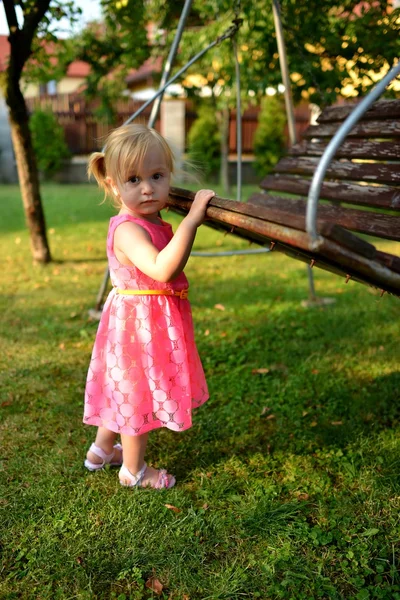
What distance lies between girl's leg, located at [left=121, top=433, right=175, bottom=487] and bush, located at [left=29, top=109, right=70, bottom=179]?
13099mm

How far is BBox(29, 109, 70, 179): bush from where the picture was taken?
14.0 meters

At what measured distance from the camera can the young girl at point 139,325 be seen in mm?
1832

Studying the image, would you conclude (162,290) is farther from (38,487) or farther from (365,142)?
(365,142)

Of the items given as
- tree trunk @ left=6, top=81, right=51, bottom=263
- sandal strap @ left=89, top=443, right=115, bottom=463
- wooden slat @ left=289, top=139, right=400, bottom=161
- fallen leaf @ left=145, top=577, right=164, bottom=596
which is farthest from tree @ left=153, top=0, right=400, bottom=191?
fallen leaf @ left=145, top=577, right=164, bottom=596

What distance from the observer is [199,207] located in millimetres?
1692

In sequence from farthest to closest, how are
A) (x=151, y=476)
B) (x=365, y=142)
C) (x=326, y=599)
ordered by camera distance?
(x=365, y=142) → (x=151, y=476) → (x=326, y=599)

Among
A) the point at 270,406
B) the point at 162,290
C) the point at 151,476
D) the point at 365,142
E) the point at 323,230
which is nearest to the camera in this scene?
the point at 323,230

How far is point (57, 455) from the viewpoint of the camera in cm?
226

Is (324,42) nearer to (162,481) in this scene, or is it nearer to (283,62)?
(283,62)

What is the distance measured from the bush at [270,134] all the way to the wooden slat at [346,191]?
35.2 feet

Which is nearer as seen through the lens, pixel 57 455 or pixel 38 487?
pixel 38 487

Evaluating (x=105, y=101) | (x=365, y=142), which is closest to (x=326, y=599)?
(x=365, y=142)

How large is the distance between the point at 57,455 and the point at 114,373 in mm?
566

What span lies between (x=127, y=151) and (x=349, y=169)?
1594mm
